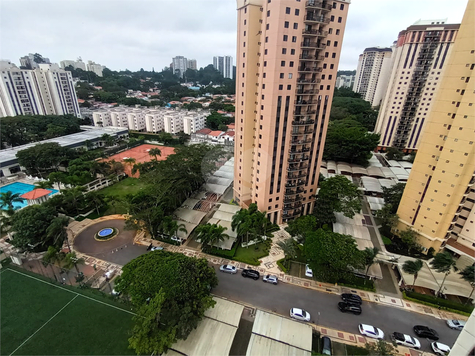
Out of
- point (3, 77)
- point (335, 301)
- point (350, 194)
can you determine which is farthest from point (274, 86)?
point (3, 77)

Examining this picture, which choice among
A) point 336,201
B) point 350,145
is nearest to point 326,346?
point 336,201

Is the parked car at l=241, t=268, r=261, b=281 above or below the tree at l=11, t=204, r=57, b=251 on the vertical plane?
below

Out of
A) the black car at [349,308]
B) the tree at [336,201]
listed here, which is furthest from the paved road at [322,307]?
the tree at [336,201]

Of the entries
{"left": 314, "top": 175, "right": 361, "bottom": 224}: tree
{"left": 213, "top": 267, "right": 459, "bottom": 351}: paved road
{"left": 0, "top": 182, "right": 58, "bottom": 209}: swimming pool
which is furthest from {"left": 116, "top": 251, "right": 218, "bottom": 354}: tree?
{"left": 0, "top": 182, "right": 58, "bottom": 209}: swimming pool

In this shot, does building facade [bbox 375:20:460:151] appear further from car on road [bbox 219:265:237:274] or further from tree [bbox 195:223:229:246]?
car on road [bbox 219:265:237:274]

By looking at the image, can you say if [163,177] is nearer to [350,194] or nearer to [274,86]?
[274,86]

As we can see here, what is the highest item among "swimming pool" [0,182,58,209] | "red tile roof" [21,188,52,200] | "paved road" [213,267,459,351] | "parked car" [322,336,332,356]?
"red tile roof" [21,188,52,200]

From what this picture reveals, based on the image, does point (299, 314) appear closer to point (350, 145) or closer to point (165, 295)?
point (165, 295)
